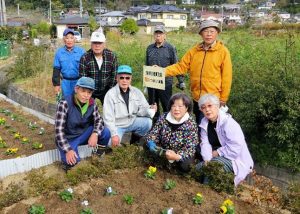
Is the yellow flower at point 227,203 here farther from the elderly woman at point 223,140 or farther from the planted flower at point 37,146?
the planted flower at point 37,146

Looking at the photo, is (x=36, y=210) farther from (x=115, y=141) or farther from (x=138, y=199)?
(x=115, y=141)

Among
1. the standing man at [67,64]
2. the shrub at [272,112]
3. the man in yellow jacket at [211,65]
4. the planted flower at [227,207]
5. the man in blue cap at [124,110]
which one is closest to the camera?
the planted flower at [227,207]

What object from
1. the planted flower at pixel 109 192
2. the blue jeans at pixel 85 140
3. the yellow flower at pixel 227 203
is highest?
the blue jeans at pixel 85 140

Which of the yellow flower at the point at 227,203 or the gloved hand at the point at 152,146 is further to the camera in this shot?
the gloved hand at the point at 152,146

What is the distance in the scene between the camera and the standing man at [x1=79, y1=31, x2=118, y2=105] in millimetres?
4398

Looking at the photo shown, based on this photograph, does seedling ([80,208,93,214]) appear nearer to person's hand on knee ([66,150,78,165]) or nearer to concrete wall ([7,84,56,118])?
person's hand on knee ([66,150,78,165])

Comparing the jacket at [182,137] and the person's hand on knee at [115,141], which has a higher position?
Result: the jacket at [182,137]


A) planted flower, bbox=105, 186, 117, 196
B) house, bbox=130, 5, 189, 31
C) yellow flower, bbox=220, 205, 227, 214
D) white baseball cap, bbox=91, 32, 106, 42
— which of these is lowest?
planted flower, bbox=105, 186, 117, 196

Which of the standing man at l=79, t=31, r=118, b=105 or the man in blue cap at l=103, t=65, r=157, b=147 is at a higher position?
the standing man at l=79, t=31, r=118, b=105

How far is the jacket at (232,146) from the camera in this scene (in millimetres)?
3352

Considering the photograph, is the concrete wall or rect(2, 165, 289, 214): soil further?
the concrete wall

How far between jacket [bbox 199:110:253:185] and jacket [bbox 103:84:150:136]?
3.67 ft

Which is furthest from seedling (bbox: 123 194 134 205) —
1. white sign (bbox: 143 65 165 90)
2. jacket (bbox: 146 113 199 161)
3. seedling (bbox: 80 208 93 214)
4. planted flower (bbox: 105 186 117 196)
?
white sign (bbox: 143 65 165 90)

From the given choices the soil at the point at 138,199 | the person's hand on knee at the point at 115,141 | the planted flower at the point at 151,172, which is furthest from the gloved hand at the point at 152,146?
the person's hand on knee at the point at 115,141
